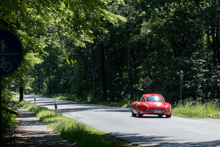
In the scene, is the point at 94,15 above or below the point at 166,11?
below

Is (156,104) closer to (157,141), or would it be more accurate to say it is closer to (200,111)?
(200,111)

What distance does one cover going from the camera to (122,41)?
5341cm

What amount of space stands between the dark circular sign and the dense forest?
11.5 feet

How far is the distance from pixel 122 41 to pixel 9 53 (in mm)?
46852

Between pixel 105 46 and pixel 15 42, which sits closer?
pixel 15 42

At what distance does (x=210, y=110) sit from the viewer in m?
24.0

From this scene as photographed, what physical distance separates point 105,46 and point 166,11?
16200mm

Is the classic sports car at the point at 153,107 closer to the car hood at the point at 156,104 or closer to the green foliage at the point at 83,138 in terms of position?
the car hood at the point at 156,104

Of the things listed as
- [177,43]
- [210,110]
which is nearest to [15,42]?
[210,110]

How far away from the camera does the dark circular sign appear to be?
6.67m

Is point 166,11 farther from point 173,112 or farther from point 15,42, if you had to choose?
point 15,42

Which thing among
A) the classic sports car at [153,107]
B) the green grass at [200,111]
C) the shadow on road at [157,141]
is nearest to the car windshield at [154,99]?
the classic sports car at [153,107]

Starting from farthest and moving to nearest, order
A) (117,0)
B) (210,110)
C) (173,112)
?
(173,112), (210,110), (117,0)

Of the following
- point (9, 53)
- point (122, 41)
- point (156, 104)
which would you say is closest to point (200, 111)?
point (156, 104)
